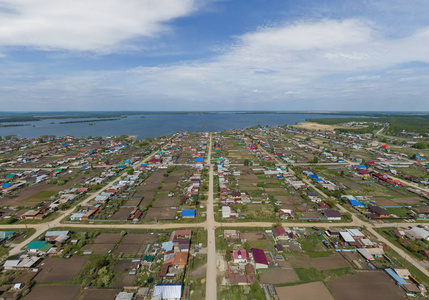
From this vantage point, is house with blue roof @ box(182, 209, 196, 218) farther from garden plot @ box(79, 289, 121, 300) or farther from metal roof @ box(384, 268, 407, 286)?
metal roof @ box(384, 268, 407, 286)

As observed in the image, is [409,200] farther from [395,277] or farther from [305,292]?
[305,292]

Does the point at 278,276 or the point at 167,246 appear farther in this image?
the point at 167,246

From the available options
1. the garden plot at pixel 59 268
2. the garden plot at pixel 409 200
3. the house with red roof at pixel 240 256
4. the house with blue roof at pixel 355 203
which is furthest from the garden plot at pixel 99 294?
the garden plot at pixel 409 200

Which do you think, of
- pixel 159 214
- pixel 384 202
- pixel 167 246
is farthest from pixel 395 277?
pixel 159 214

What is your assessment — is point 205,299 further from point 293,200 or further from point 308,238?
point 293,200

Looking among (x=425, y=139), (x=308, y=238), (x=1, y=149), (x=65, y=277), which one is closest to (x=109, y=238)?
(x=65, y=277)

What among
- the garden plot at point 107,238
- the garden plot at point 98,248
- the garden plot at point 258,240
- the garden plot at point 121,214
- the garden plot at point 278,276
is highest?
the garden plot at point 121,214

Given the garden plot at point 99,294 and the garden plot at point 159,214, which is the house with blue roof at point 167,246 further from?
the garden plot at point 159,214

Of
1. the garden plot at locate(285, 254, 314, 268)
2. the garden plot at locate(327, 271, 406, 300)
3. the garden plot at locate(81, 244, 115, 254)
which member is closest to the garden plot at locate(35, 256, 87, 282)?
the garden plot at locate(81, 244, 115, 254)
